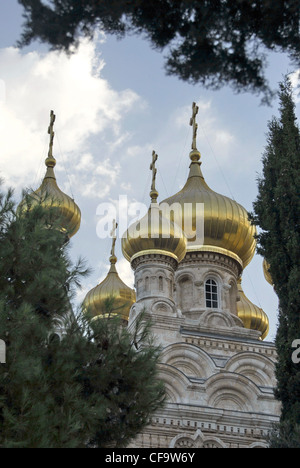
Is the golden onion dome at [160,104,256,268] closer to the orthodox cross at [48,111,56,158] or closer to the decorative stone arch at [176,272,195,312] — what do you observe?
the decorative stone arch at [176,272,195,312]

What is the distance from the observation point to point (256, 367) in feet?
66.5

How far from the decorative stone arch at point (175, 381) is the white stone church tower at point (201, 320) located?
0.07ft

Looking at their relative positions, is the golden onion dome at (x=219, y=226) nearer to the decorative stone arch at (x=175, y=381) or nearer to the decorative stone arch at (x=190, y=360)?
the decorative stone arch at (x=190, y=360)

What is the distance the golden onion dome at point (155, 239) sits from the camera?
21484mm

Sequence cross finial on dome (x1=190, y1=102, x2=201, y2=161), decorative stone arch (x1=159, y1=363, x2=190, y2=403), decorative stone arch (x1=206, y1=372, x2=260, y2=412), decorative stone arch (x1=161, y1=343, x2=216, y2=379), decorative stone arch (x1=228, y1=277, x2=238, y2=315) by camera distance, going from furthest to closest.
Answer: cross finial on dome (x1=190, y1=102, x2=201, y2=161) < decorative stone arch (x1=228, y1=277, x2=238, y2=315) < decorative stone arch (x1=161, y1=343, x2=216, y2=379) < decorative stone arch (x1=206, y1=372, x2=260, y2=412) < decorative stone arch (x1=159, y1=363, x2=190, y2=403)

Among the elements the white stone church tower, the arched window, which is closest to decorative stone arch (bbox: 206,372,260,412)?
the white stone church tower

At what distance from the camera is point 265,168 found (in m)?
11.2

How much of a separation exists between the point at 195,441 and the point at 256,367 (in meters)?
3.88

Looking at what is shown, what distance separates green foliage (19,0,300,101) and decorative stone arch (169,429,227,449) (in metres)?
11.6

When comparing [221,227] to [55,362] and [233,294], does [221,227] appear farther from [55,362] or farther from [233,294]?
[55,362]

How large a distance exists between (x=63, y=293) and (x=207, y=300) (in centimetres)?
1454

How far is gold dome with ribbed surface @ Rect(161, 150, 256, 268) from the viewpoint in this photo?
23.5 metres

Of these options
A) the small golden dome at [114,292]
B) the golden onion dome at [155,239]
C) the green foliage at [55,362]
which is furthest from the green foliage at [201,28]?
the small golden dome at [114,292]
